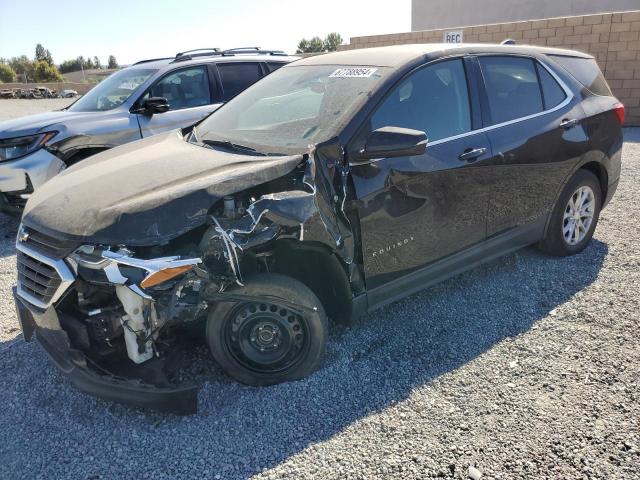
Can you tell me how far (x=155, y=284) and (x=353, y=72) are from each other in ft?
6.45

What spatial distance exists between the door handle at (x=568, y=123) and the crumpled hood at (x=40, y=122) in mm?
4806

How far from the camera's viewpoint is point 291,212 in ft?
8.91

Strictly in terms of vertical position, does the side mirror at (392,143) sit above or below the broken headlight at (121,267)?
above

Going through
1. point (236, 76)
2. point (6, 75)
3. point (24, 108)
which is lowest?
point (24, 108)

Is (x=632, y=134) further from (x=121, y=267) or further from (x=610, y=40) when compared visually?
(x=121, y=267)

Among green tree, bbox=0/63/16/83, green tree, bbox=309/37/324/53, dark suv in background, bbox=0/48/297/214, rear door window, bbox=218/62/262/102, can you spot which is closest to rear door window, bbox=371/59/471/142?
dark suv in background, bbox=0/48/297/214

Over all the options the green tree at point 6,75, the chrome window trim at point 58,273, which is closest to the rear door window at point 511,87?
the chrome window trim at point 58,273

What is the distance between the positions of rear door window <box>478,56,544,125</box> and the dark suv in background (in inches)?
128

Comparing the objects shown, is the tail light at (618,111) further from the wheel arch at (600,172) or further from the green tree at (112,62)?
the green tree at (112,62)

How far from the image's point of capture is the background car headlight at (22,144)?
18.1ft

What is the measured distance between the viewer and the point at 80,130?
5676 mm

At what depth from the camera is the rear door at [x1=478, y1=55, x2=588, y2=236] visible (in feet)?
12.3

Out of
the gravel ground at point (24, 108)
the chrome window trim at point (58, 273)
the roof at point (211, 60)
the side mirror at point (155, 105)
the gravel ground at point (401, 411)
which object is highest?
the roof at point (211, 60)

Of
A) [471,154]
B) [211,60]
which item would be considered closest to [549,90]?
[471,154]
